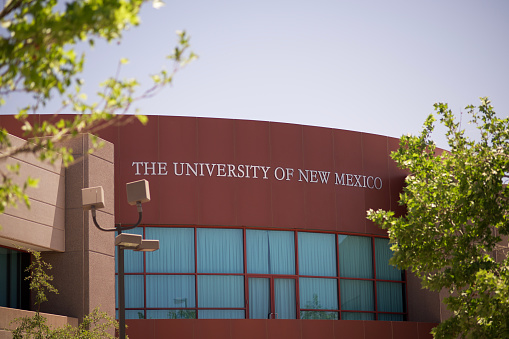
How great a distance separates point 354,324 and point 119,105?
16.4 meters

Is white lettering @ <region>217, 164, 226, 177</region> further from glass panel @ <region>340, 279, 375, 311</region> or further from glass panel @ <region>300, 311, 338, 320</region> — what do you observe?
glass panel @ <region>340, 279, 375, 311</region>

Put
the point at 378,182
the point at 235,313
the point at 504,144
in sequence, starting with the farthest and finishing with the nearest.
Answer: the point at 378,182, the point at 235,313, the point at 504,144

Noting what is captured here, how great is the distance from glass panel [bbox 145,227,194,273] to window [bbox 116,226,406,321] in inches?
1.0

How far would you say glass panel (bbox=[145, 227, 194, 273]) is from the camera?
2103cm

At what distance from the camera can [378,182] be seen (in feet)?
78.2

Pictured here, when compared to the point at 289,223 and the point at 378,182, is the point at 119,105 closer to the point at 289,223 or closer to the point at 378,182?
the point at 289,223

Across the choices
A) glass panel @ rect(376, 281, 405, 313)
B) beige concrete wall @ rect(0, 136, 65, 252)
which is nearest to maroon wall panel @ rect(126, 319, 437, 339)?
glass panel @ rect(376, 281, 405, 313)

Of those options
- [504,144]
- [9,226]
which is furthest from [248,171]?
[504,144]

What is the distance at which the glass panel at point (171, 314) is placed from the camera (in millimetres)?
20781

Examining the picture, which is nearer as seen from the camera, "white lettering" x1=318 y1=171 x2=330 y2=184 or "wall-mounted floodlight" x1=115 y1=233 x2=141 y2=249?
"wall-mounted floodlight" x1=115 y1=233 x2=141 y2=249

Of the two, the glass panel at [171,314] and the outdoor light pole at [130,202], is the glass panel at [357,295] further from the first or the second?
the outdoor light pole at [130,202]

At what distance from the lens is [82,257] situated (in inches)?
702

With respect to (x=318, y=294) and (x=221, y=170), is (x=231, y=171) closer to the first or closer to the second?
(x=221, y=170)

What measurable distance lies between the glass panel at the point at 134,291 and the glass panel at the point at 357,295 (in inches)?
229
